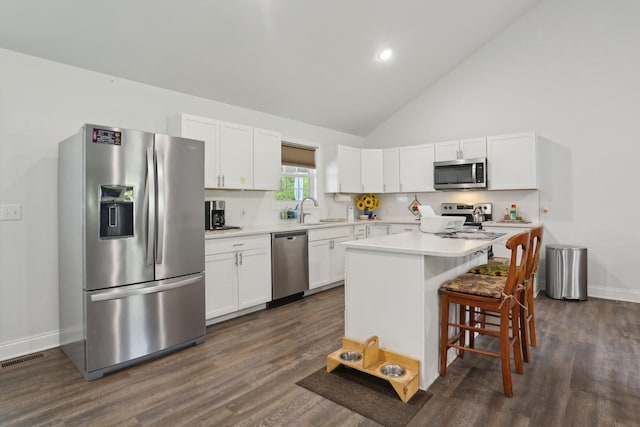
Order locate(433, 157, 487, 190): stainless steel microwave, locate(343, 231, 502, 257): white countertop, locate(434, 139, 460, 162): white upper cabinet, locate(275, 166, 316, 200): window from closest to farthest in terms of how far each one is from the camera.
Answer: locate(343, 231, 502, 257): white countertop
locate(433, 157, 487, 190): stainless steel microwave
locate(275, 166, 316, 200): window
locate(434, 139, 460, 162): white upper cabinet

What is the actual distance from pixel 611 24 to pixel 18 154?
6.40 m

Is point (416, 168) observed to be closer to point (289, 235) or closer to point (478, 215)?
point (478, 215)

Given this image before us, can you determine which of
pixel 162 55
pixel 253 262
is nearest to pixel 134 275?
pixel 253 262

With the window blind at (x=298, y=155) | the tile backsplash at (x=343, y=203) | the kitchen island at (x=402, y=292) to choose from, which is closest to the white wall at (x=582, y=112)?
the tile backsplash at (x=343, y=203)

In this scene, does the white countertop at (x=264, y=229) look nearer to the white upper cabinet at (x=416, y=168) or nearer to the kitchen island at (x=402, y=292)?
the white upper cabinet at (x=416, y=168)

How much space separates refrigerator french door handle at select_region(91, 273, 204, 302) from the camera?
2.44 meters

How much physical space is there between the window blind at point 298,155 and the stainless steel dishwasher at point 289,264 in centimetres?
120

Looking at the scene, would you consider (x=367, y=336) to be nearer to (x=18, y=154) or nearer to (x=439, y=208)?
(x=18, y=154)

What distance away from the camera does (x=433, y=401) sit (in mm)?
2084

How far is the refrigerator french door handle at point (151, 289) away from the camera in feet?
8.00

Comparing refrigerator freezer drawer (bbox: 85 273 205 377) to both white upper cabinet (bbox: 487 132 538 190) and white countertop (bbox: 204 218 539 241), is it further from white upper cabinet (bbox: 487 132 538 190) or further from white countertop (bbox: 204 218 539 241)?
white upper cabinet (bbox: 487 132 538 190)

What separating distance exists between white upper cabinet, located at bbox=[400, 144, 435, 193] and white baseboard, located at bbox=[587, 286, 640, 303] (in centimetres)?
239

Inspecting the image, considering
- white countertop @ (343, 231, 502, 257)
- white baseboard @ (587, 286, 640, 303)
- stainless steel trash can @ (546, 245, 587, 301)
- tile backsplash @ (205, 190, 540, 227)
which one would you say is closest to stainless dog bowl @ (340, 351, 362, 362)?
white countertop @ (343, 231, 502, 257)

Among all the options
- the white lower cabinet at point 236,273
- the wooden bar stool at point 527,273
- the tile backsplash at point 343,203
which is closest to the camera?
the wooden bar stool at point 527,273
